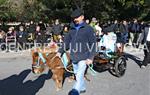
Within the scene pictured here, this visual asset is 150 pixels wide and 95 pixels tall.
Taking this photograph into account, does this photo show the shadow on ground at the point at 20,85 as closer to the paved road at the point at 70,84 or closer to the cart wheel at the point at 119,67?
the paved road at the point at 70,84

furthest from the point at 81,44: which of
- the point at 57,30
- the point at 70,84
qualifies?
the point at 57,30

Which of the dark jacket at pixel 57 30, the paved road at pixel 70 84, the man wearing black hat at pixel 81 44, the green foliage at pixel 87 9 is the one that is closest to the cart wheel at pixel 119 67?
the paved road at pixel 70 84

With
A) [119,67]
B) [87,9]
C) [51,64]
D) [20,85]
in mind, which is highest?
[87,9]

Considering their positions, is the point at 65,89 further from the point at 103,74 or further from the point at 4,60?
the point at 4,60

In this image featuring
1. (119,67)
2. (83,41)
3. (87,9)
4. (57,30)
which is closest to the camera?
(83,41)

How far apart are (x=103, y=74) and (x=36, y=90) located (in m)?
2.66

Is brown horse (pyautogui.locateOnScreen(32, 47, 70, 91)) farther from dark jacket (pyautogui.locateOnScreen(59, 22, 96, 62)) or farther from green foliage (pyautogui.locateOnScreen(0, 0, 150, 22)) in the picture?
green foliage (pyautogui.locateOnScreen(0, 0, 150, 22))

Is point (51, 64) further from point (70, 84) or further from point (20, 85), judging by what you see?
point (20, 85)

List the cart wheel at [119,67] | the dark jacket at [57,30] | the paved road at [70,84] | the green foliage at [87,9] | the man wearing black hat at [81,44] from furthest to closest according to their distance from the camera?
the green foliage at [87,9] < the dark jacket at [57,30] < the cart wheel at [119,67] < the paved road at [70,84] < the man wearing black hat at [81,44]

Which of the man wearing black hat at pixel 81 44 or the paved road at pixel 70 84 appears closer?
the man wearing black hat at pixel 81 44

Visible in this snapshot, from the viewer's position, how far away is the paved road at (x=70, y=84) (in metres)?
8.95

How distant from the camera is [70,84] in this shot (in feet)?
32.0

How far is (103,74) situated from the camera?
11148mm

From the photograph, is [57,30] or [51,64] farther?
[57,30]
